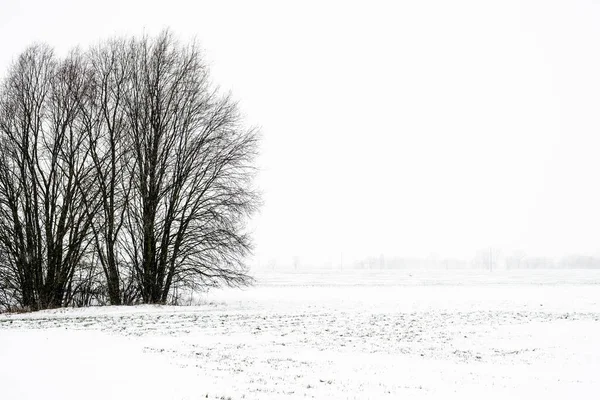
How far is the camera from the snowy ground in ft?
32.8

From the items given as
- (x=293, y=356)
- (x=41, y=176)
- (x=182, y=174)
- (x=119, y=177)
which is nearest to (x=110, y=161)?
(x=119, y=177)

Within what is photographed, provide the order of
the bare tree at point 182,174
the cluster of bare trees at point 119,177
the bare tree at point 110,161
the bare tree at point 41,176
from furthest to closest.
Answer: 1. the bare tree at point 182,174
2. the bare tree at point 110,161
3. the cluster of bare trees at point 119,177
4. the bare tree at point 41,176

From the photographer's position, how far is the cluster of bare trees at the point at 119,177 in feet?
92.4

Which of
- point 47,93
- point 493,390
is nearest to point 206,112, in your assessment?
point 47,93

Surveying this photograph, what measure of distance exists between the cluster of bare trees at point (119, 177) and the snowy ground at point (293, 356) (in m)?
4.87

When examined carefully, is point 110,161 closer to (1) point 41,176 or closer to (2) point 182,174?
(1) point 41,176

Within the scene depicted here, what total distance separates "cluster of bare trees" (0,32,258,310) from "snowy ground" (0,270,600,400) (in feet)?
16.0

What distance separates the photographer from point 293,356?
14.0 m

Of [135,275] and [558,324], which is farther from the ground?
[135,275]

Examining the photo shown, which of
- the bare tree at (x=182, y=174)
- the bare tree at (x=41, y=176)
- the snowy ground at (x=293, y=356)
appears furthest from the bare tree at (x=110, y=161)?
the snowy ground at (x=293, y=356)

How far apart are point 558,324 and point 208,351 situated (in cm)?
1551

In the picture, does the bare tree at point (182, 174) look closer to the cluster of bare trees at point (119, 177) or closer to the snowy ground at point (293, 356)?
the cluster of bare trees at point (119, 177)

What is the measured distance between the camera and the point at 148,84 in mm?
30031

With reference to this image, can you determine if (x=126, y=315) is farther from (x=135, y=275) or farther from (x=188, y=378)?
(x=188, y=378)
